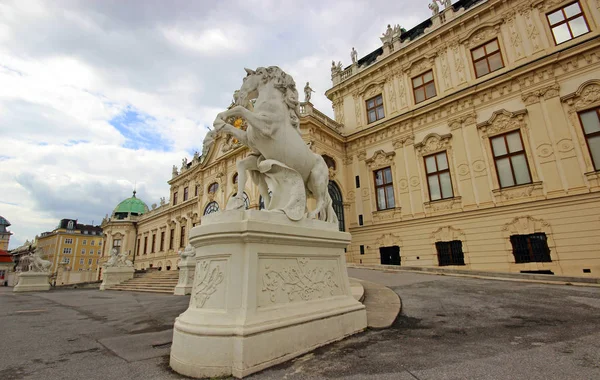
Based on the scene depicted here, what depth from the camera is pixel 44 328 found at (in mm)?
4305

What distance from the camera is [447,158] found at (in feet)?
50.5

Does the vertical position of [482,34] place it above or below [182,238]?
above

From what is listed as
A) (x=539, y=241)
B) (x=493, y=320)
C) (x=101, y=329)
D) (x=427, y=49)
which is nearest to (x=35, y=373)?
(x=101, y=329)

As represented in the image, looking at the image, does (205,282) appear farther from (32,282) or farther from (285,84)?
(32,282)

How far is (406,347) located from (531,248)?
13.0 metres

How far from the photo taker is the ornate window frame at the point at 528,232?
11.7 meters

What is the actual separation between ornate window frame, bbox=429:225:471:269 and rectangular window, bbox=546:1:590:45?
998 centimetres

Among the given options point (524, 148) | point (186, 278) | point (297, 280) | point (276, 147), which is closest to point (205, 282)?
point (297, 280)

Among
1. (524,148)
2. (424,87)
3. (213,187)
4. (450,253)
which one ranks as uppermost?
(424,87)

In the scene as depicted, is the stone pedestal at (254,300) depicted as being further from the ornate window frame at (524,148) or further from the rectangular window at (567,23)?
the rectangular window at (567,23)

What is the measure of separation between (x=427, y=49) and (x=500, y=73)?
456cm

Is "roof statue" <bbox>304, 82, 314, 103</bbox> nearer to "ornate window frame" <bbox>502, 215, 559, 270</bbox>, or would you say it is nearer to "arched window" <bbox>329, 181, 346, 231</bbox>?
"arched window" <bbox>329, 181, 346, 231</bbox>

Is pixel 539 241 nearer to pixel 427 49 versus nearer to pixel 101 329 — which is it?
pixel 427 49

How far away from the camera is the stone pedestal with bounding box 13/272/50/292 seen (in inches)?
601
